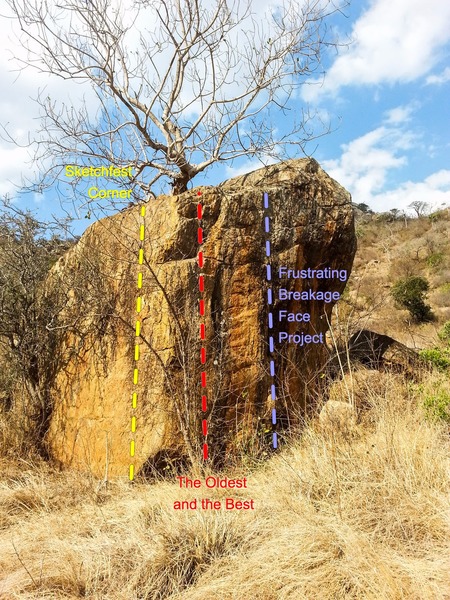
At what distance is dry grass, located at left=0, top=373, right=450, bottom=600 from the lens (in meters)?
2.77

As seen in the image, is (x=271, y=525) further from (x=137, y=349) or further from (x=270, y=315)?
(x=270, y=315)

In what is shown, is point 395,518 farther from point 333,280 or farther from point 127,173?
point 127,173

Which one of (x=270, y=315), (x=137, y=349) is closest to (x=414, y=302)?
(x=270, y=315)

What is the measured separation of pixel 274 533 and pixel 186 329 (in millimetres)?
2129

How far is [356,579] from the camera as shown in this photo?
105 inches

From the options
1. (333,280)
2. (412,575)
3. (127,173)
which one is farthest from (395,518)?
(127,173)

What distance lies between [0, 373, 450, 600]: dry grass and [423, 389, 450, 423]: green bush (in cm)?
22

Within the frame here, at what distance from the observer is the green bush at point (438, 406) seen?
15.1 ft

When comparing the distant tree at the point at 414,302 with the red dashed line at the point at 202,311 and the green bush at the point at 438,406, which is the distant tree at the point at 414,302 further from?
the red dashed line at the point at 202,311

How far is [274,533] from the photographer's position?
129 inches

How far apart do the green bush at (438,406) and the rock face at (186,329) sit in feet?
3.88

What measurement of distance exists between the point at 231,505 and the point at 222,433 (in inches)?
41.3

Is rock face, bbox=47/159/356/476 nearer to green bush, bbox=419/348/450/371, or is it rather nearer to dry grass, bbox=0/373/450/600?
dry grass, bbox=0/373/450/600

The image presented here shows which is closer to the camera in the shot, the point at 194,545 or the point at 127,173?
the point at 194,545
